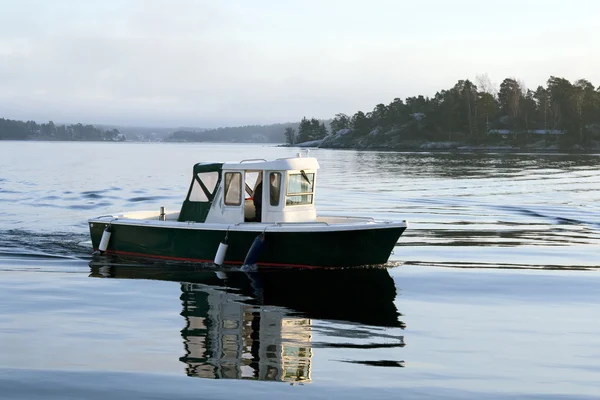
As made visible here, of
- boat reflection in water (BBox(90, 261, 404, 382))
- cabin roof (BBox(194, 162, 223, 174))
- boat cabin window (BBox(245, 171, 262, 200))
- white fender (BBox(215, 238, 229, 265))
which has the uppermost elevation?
cabin roof (BBox(194, 162, 223, 174))

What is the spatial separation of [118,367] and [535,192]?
4234 cm

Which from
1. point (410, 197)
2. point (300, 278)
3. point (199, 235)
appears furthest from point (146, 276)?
point (410, 197)

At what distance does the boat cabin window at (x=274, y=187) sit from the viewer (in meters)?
20.6

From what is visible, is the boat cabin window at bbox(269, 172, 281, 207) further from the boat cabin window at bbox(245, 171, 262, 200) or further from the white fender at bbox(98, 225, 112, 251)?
the white fender at bbox(98, 225, 112, 251)

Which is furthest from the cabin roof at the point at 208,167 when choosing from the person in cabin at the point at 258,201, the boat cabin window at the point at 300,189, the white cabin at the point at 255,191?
the boat cabin window at the point at 300,189

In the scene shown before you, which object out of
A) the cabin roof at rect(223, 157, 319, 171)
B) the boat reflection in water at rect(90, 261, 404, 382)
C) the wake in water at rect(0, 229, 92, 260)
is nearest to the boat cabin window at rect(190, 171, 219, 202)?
the cabin roof at rect(223, 157, 319, 171)

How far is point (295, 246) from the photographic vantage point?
19.7 meters

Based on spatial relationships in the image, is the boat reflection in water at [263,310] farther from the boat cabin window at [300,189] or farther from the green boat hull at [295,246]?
the boat cabin window at [300,189]

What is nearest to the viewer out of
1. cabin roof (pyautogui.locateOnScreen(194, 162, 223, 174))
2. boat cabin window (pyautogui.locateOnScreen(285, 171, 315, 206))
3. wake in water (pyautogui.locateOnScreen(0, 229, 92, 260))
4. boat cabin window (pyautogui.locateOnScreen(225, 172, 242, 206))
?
boat cabin window (pyautogui.locateOnScreen(285, 171, 315, 206))

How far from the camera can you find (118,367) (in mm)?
11875

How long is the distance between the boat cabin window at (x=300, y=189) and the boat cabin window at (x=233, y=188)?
4.17ft

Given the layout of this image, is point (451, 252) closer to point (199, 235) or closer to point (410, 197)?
point (199, 235)

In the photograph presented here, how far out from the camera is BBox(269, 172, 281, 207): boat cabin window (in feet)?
67.6

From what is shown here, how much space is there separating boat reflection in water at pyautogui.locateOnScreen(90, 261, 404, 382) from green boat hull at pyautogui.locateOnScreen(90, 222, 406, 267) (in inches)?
12.9
